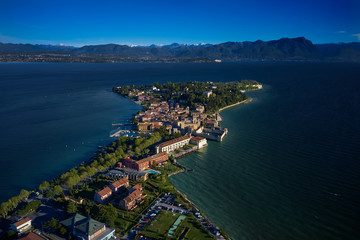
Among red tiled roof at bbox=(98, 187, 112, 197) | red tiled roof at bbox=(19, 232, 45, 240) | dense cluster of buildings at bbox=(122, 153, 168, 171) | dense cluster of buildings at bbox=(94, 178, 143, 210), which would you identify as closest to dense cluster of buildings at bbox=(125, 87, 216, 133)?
dense cluster of buildings at bbox=(122, 153, 168, 171)

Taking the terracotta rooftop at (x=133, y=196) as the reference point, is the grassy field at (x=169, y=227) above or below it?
below

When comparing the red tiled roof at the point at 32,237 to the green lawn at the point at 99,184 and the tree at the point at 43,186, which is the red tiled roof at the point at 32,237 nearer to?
the tree at the point at 43,186

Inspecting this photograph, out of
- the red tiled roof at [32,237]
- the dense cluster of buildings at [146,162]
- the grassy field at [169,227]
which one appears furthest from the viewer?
the dense cluster of buildings at [146,162]

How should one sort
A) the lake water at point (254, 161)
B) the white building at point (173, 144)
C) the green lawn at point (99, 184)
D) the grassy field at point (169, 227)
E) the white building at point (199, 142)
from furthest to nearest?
1. the white building at point (199, 142)
2. the white building at point (173, 144)
3. the green lawn at point (99, 184)
4. the lake water at point (254, 161)
5. the grassy field at point (169, 227)

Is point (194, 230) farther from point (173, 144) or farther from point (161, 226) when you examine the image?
point (173, 144)

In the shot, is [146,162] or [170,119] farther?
[170,119]

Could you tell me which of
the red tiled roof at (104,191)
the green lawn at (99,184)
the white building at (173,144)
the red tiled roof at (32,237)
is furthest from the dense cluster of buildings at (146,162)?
→ the red tiled roof at (32,237)

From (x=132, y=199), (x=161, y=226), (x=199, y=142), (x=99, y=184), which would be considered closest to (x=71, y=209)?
(x=132, y=199)
